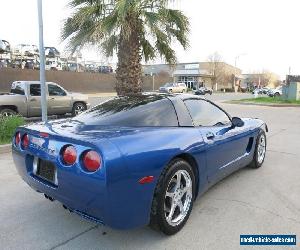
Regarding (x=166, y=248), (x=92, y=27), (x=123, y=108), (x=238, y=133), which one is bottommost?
(x=166, y=248)

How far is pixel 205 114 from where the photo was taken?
4.30m

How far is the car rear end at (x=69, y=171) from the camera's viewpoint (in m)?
2.69

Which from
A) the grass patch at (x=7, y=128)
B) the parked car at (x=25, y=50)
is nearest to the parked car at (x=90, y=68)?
the parked car at (x=25, y=50)

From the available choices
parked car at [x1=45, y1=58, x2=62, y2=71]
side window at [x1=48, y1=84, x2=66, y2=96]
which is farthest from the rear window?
parked car at [x1=45, y1=58, x2=62, y2=71]

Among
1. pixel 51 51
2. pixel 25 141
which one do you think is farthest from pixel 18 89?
pixel 51 51

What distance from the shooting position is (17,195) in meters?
4.37

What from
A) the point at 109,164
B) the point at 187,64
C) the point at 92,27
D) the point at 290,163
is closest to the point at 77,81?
the point at 92,27

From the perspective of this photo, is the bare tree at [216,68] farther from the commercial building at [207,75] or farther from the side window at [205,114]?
the side window at [205,114]

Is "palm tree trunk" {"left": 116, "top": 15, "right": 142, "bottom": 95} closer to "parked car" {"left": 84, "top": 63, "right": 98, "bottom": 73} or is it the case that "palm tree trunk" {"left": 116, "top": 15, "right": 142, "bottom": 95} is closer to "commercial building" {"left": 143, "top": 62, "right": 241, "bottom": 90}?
"parked car" {"left": 84, "top": 63, "right": 98, "bottom": 73}

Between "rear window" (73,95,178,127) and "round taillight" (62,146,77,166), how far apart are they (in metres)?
0.70

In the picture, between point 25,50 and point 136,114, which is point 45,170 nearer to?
point 136,114

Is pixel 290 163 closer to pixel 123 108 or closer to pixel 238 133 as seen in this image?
pixel 238 133

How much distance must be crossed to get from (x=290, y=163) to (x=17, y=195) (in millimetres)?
4662

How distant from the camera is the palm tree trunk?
10.3m
